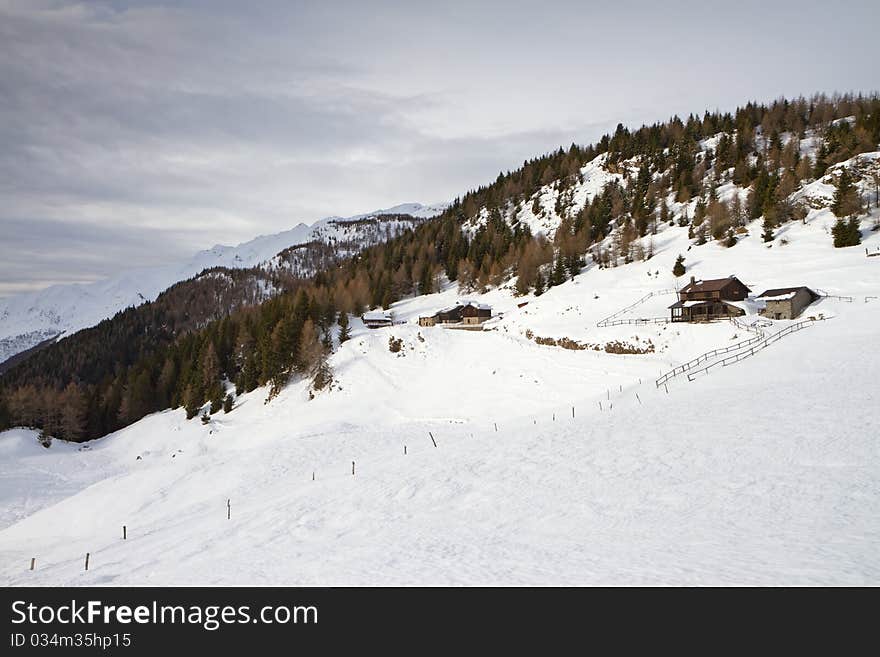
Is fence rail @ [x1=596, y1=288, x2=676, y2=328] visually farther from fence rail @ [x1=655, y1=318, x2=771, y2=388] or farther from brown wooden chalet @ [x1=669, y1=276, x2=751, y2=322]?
fence rail @ [x1=655, y1=318, x2=771, y2=388]

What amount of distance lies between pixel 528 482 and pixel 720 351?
98.3 feet

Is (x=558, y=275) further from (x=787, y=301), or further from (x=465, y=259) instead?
(x=787, y=301)

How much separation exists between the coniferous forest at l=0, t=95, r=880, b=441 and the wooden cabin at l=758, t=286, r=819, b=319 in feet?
76.6

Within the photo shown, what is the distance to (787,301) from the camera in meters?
47.6

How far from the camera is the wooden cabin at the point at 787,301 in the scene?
47688mm

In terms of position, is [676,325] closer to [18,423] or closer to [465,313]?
[465,313]

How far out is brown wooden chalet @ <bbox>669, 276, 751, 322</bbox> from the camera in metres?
50.7

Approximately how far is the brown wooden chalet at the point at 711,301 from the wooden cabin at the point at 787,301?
2477 millimetres

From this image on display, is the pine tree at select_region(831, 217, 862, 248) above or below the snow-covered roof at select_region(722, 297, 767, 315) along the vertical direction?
above

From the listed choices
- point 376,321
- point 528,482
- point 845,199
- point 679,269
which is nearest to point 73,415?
point 376,321

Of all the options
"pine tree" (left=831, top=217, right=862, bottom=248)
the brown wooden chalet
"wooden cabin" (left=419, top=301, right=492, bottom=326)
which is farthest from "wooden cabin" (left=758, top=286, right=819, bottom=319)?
"wooden cabin" (left=419, top=301, right=492, bottom=326)
